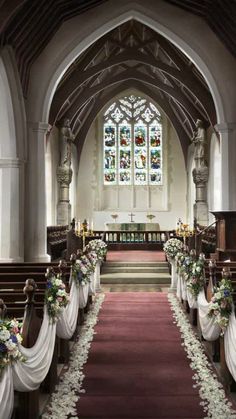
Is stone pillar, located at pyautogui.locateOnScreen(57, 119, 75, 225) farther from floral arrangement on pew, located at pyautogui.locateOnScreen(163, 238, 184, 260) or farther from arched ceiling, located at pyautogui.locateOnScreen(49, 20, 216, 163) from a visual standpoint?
floral arrangement on pew, located at pyautogui.locateOnScreen(163, 238, 184, 260)

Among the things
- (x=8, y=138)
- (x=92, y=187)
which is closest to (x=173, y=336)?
(x=8, y=138)

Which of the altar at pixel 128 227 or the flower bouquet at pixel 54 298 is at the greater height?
the altar at pixel 128 227

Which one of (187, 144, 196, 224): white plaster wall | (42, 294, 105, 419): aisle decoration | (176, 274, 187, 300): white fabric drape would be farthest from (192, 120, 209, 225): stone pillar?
(42, 294, 105, 419): aisle decoration

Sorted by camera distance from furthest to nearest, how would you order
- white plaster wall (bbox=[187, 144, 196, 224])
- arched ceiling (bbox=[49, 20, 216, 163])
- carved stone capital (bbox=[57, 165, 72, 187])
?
1. white plaster wall (bbox=[187, 144, 196, 224])
2. carved stone capital (bbox=[57, 165, 72, 187])
3. arched ceiling (bbox=[49, 20, 216, 163])

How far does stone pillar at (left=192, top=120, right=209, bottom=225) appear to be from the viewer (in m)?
18.7

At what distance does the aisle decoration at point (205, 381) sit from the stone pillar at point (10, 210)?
554 cm

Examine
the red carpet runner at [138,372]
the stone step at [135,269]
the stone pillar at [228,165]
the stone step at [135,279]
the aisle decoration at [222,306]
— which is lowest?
the red carpet runner at [138,372]

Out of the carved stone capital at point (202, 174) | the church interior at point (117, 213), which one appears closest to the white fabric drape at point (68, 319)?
the church interior at point (117, 213)

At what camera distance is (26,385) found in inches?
139

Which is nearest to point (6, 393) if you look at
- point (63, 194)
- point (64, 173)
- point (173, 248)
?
point (173, 248)

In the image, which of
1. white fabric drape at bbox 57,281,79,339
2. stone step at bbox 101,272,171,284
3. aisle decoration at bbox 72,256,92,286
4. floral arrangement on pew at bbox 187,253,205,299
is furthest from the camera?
stone step at bbox 101,272,171,284

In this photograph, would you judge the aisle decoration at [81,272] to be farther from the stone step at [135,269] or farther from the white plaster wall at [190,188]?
the white plaster wall at [190,188]

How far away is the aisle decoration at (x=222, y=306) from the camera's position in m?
4.51

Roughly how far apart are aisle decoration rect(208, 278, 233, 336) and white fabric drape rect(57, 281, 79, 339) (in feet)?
5.08
